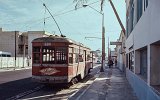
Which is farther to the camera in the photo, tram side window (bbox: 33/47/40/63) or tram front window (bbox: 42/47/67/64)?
tram side window (bbox: 33/47/40/63)

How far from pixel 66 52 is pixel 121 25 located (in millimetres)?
16403

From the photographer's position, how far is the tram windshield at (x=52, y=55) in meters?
19.0

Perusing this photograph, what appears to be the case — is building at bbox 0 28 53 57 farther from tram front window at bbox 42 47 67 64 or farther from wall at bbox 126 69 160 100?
wall at bbox 126 69 160 100

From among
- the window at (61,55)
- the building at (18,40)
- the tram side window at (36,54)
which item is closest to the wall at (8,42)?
the building at (18,40)

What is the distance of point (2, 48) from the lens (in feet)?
280

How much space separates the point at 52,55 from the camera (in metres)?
19.1

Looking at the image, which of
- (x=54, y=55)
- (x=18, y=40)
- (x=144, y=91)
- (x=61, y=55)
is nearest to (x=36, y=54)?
(x=54, y=55)

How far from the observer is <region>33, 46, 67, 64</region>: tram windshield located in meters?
19.0

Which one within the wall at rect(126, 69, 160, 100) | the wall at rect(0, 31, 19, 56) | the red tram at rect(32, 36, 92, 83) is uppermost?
the wall at rect(0, 31, 19, 56)

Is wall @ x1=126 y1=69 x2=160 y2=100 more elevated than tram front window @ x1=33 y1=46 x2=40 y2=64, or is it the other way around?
tram front window @ x1=33 y1=46 x2=40 y2=64

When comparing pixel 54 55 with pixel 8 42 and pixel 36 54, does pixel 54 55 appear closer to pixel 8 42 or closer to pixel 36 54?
pixel 36 54

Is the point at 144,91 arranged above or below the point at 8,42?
below

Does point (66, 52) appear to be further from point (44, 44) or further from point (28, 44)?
point (28, 44)

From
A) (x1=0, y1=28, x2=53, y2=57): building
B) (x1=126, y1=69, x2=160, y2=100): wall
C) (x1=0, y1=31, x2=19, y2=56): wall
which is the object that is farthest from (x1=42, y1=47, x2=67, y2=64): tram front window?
(x1=0, y1=31, x2=19, y2=56): wall
